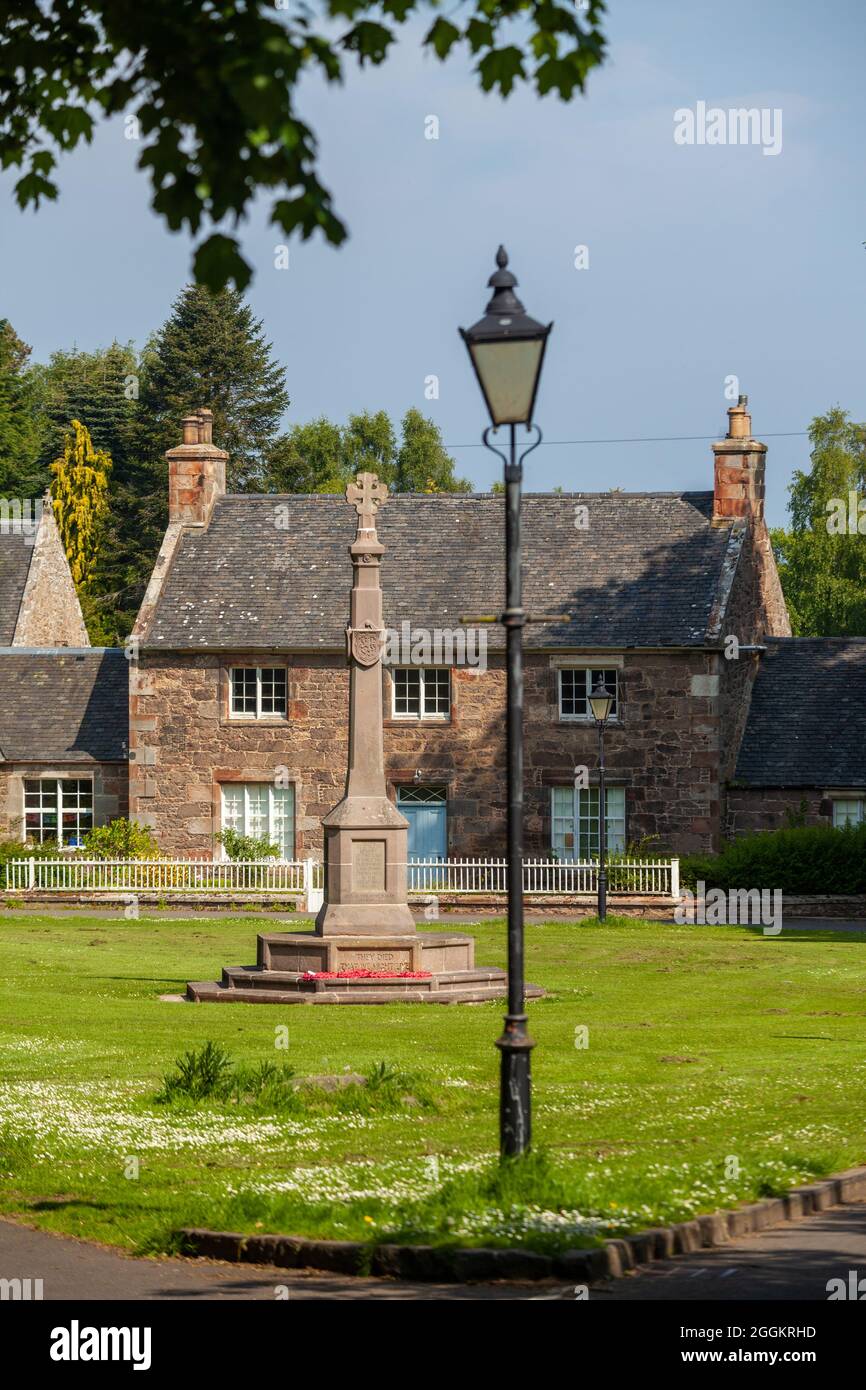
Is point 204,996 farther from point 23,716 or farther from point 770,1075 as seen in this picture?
point 23,716

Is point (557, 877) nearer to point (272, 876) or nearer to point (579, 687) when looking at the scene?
point (579, 687)

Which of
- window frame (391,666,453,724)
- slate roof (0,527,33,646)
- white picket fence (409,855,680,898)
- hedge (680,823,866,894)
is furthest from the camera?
slate roof (0,527,33,646)

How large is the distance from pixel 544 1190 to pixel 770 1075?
5.47 metres

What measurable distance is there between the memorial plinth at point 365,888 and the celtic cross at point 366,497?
0.87 feet

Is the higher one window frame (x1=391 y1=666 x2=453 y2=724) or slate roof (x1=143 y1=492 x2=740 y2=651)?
slate roof (x1=143 y1=492 x2=740 y2=651)

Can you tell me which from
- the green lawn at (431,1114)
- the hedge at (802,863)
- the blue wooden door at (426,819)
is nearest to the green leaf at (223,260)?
the green lawn at (431,1114)

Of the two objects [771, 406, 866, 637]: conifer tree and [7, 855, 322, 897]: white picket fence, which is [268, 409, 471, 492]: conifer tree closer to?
[771, 406, 866, 637]: conifer tree

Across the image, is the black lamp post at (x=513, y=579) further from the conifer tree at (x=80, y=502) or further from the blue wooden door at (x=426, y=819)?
the conifer tree at (x=80, y=502)

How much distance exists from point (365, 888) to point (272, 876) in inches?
655

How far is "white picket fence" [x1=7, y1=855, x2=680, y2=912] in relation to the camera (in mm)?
37625

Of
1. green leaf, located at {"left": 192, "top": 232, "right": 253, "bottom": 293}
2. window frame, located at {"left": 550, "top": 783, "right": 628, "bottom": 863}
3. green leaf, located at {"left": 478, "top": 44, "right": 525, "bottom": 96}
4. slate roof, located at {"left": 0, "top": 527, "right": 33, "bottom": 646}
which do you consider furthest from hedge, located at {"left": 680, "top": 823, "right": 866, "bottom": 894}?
green leaf, located at {"left": 192, "top": 232, "right": 253, "bottom": 293}

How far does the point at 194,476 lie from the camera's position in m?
45.0

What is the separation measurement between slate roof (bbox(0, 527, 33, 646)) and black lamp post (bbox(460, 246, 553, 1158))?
128ft
